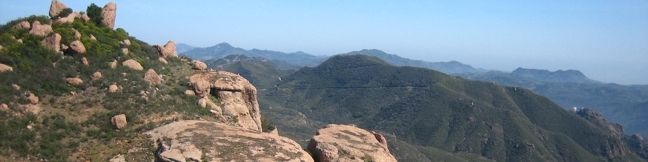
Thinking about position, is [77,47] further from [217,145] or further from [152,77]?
[217,145]

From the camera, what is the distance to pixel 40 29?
45594 mm

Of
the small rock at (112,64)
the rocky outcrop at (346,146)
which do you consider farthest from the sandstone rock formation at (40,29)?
the rocky outcrop at (346,146)

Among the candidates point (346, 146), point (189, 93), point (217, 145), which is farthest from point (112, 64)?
point (346, 146)

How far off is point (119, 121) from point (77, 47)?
1290 cm

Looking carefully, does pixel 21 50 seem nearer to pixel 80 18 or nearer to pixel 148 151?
pixel 80 18

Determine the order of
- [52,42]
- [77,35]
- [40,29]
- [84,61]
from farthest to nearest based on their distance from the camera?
[77,35]
[40,29]
[84,61]
[52,42]

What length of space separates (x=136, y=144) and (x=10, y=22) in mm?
23095

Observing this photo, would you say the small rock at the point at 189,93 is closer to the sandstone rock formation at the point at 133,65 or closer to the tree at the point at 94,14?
the sandstone rock formation at the point at 133,65

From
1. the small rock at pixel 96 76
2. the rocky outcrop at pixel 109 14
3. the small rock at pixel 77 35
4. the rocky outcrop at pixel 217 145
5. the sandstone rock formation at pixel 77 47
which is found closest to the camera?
the rocky outcrop at pixel 217 145

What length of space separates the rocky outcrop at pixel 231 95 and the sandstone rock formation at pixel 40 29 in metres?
11.7

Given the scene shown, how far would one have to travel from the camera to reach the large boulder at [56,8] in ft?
174

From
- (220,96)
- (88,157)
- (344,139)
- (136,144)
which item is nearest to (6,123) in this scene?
(88,157)

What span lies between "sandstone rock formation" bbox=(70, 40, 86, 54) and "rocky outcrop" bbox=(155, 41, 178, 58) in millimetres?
9381

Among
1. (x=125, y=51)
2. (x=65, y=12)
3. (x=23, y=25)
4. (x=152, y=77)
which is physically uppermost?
(x=65, y=12)
